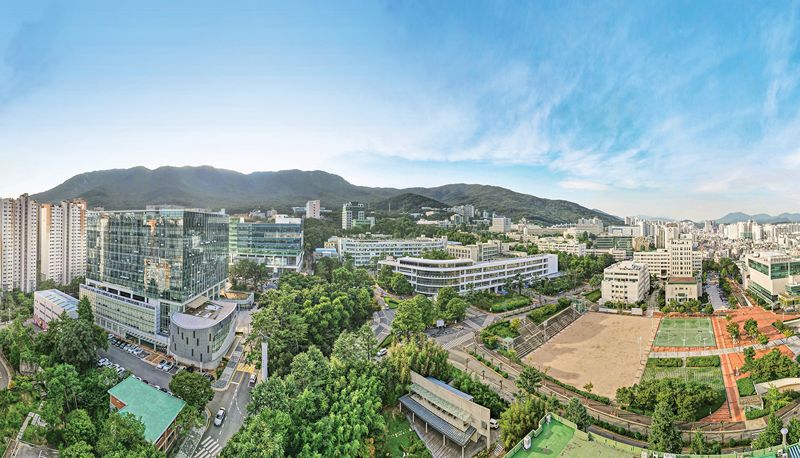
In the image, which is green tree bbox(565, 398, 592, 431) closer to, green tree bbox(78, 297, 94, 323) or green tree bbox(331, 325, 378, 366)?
green tree bbox(331, 325, 378, 366)

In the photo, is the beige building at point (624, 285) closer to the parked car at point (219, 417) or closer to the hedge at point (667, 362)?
the hedge at point (667, 362)

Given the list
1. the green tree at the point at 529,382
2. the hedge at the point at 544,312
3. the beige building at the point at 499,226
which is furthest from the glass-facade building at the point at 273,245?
the beige building at the point at 499,226

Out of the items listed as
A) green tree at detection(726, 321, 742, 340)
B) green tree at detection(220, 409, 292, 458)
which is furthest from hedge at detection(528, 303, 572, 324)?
green tree at detection(220, 409, 292, 458)

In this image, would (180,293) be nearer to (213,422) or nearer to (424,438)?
(213,422)

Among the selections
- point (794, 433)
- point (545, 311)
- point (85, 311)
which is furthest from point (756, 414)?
point (85, 311)

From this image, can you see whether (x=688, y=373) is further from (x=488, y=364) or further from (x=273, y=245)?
(x=273, y=245)

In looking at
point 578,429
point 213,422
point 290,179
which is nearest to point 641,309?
point 578,429
